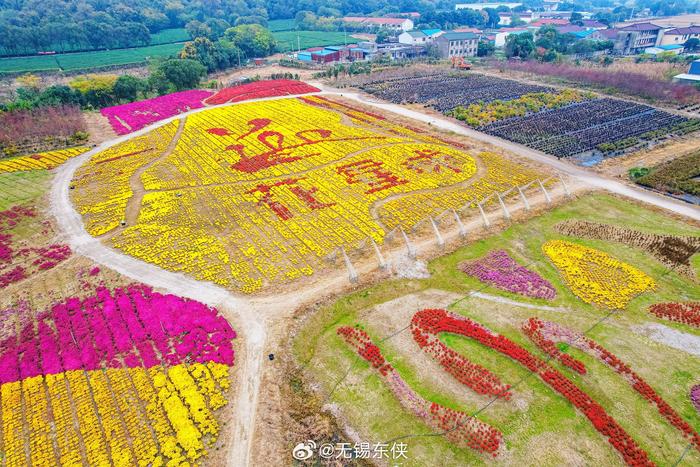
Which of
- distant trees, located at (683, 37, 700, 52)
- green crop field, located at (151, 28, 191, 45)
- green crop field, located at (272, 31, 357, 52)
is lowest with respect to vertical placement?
distant trees, located at (683, 37, 700, 52)

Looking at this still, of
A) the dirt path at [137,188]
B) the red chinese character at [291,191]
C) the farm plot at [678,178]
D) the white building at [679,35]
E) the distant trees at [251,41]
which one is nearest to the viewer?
the dirt path at [137,188]

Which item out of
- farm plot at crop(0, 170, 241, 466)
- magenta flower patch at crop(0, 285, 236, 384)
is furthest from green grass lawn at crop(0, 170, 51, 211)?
magenta flower patch at crop(0, 285, 236, 384)

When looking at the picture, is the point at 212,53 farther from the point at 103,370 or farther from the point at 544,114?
the point at 103,370

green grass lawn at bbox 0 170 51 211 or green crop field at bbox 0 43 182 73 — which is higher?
green crop field at bbox 0 43 182 73

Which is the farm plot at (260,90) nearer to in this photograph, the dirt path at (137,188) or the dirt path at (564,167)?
the dirt path at (564,167)

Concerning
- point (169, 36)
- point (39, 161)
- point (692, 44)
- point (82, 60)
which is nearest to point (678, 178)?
point (39, 161)

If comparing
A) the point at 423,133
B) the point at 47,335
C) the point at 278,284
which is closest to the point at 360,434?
the point at 278,284

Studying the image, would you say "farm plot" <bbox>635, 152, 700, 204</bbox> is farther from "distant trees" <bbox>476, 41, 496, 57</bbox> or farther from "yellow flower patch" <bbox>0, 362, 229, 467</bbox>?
"distant trees" <bbox>476, 41, 496, 57</bbox>

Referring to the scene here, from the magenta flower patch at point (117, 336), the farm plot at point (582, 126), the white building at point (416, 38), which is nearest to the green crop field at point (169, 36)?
the white building at point (416, 38)
